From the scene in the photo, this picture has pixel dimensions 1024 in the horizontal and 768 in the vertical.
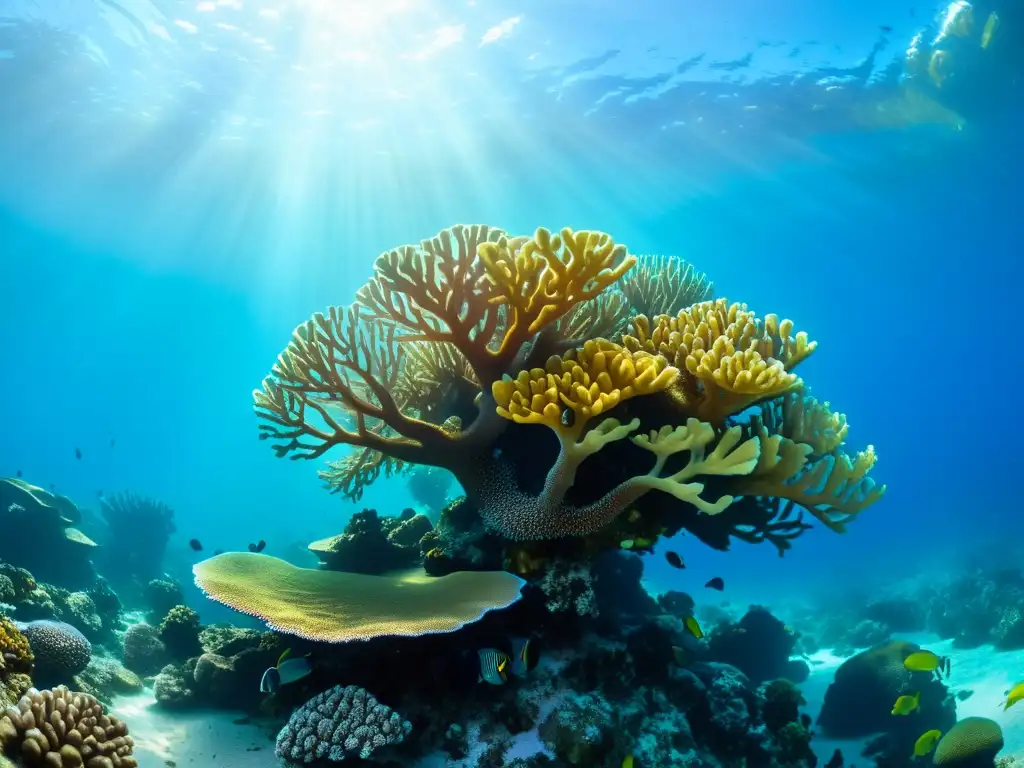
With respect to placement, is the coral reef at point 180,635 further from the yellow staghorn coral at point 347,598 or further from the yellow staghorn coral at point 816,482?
the yellow staghorn coral at point 816,482

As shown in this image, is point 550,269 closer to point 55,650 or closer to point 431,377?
point 431,377

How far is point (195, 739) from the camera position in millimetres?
5508

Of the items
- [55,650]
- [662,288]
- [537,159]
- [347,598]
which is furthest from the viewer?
[537,159]

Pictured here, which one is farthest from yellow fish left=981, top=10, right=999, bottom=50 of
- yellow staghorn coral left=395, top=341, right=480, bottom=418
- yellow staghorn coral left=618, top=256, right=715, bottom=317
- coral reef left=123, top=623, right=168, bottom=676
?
coral reef left=123, top=623, right=168, bottom=676

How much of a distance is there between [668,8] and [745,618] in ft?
69.0

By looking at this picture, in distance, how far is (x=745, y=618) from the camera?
38.7 ft

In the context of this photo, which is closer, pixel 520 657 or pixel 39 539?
pixel 520 657

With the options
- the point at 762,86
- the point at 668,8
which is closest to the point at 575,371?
the point at 668,8

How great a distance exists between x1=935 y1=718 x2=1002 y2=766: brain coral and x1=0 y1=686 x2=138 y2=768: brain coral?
31.6 ft

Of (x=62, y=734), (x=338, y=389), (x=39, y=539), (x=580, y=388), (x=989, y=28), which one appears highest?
(x=989, y=28)

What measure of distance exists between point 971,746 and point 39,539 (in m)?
18.8

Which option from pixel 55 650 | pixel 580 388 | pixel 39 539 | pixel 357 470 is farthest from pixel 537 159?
pixel 55 650

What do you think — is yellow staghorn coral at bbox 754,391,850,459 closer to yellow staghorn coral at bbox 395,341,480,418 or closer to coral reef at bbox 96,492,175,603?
yellow staghorn coral at bbox 395,341,480,418

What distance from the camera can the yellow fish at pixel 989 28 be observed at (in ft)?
63.2
